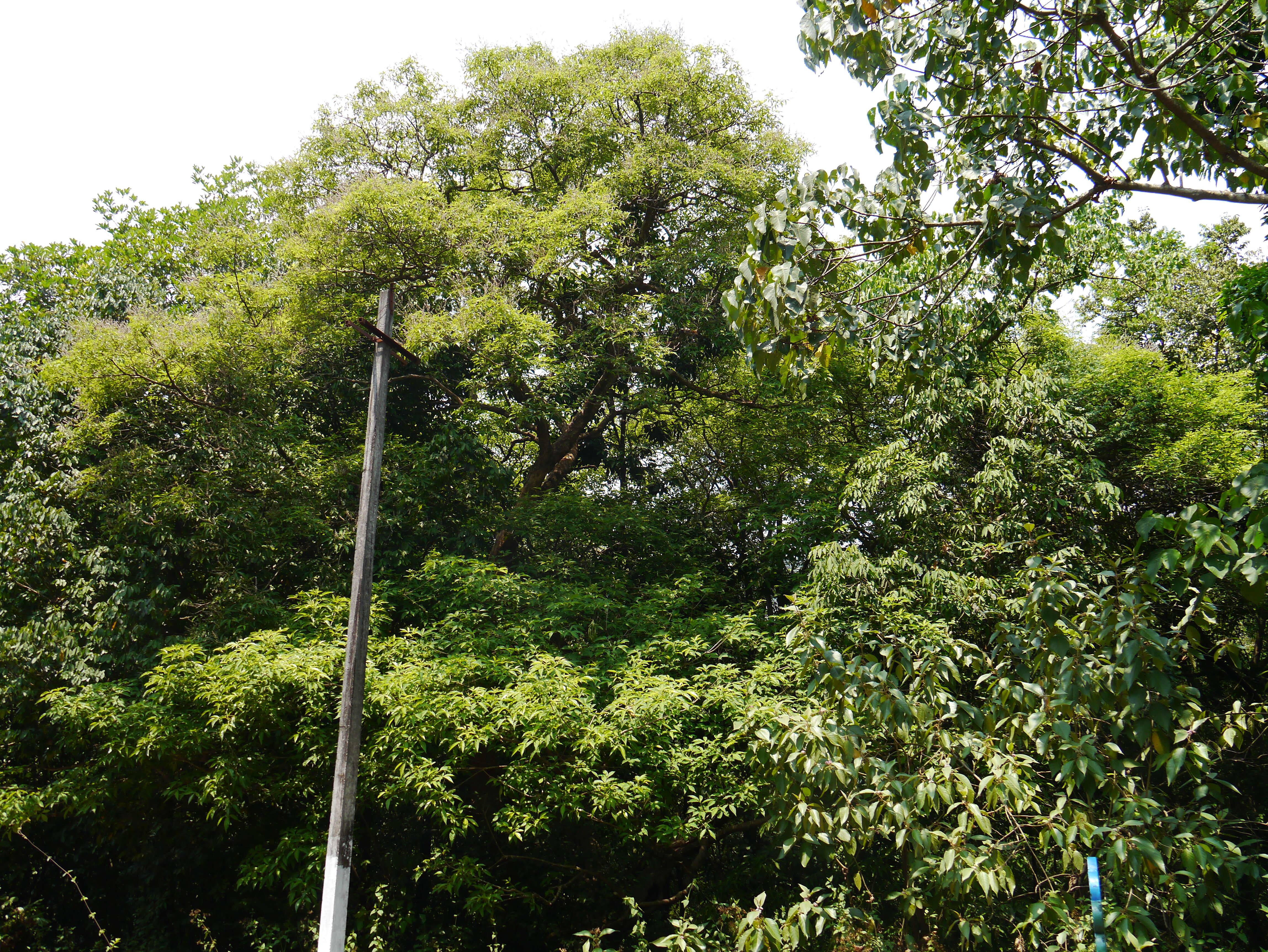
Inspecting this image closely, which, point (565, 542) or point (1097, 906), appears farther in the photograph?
point (565, 542)

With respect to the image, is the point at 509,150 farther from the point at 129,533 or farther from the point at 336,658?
the point at 336,658

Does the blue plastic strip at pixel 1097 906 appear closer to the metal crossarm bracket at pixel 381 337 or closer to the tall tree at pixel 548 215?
the metal crossarm bracket at pixel 381 337

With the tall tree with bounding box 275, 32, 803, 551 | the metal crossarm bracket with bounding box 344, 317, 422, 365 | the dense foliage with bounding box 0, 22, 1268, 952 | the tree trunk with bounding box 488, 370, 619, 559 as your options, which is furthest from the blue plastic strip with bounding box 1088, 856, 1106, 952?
the tree trunk with bounding box 488, 370, 619, 559

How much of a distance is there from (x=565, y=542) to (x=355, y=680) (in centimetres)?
531

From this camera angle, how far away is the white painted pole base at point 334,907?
498 cm

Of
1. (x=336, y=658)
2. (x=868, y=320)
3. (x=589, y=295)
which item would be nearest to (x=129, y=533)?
(x=336, y=658)

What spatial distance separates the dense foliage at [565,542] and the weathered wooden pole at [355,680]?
33 cm

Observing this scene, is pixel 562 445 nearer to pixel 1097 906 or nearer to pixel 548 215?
pixel 548 215

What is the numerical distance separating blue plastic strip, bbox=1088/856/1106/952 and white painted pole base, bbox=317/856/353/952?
3.80m

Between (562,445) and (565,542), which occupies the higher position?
(562,445)

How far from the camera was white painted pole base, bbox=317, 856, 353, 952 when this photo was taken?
4.98m

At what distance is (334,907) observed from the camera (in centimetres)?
508

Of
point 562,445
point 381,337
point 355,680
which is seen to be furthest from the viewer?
point 562,445

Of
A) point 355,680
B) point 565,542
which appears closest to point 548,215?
point 565,542
